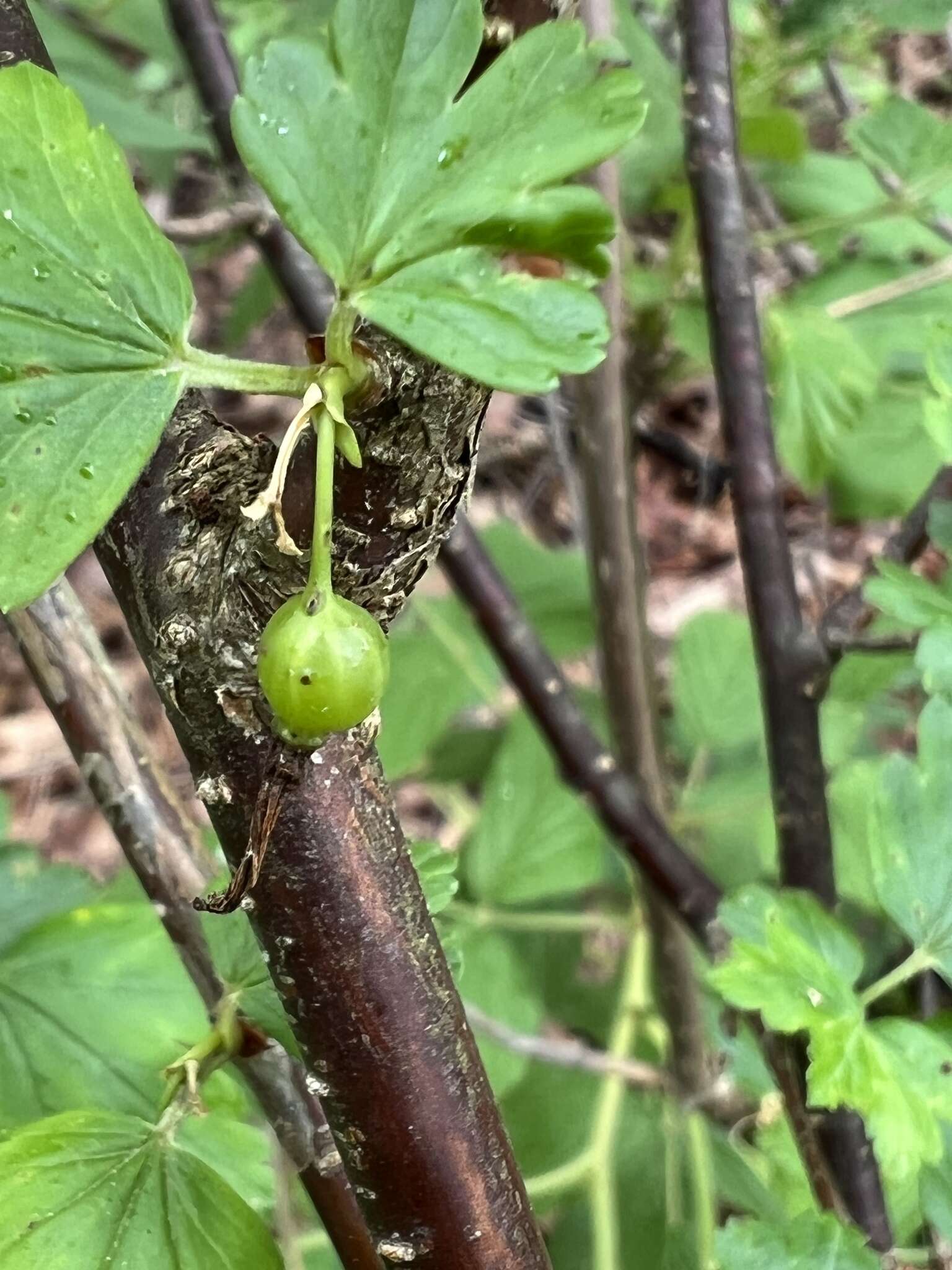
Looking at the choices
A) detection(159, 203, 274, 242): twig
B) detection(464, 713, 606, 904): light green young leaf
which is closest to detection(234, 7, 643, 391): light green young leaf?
detection(159, 203, 274, 242): twig

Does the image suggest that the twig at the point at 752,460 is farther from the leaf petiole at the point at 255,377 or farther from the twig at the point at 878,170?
the leaf petiole at the point at 255,377

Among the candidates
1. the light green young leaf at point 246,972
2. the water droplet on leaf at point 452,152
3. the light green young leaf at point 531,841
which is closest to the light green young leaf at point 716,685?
the light green young leaf at point 531,841

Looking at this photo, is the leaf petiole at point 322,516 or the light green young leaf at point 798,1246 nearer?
the leaf petiole at point 322,516

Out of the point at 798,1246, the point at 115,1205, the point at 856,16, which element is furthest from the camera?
the point at 856,16

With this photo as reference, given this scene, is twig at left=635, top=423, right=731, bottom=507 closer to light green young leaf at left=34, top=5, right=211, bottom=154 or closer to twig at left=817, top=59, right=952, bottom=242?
twig at left=817, top=59, right=952, bottom=242

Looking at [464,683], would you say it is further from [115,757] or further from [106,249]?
[106,249]

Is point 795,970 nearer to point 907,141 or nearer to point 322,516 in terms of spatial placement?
point 322,516

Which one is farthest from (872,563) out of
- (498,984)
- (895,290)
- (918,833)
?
(895,290)
